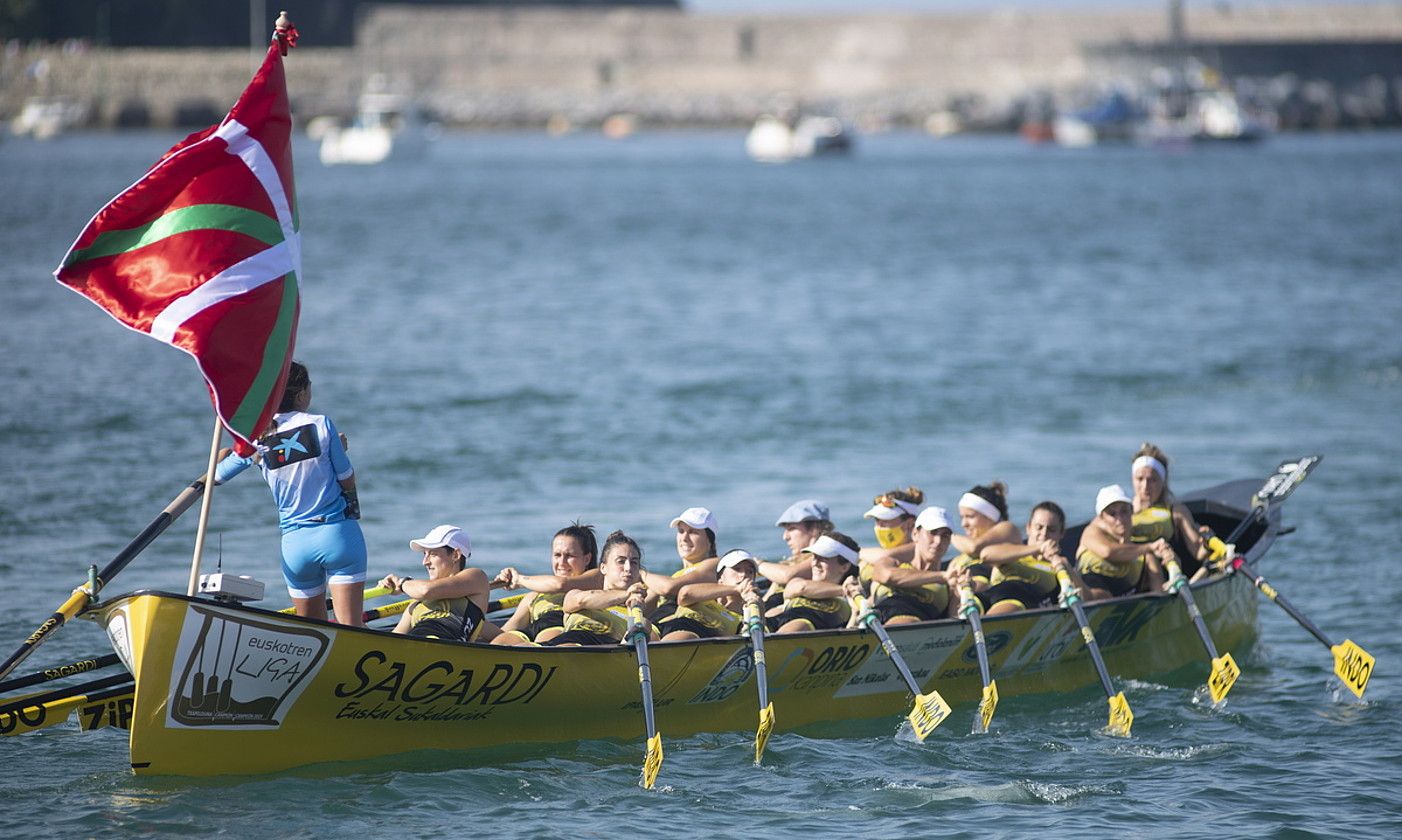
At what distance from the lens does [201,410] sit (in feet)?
84.8

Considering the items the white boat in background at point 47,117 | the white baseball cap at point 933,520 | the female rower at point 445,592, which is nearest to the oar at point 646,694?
the female rower at point 445,592

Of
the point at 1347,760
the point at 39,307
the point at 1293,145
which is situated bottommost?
the point at 1347,760

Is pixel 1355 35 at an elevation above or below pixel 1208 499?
above

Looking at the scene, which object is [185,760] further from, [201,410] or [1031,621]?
[201,410]

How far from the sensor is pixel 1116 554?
14328mm

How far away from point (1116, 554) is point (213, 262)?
7574 millimetres

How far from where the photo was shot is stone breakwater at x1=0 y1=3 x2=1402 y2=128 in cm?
11275

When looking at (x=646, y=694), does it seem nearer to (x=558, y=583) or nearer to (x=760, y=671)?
(x=760, y=671)

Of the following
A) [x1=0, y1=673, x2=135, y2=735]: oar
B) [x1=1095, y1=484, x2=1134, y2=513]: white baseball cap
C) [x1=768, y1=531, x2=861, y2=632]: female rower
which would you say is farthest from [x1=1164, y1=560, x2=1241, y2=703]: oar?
[x1=0, y1=673, x2=135, y2=735]: oar

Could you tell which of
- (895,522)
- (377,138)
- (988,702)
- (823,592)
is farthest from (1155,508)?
(377,138)

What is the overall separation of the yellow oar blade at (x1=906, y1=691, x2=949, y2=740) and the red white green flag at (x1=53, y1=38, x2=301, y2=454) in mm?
5057

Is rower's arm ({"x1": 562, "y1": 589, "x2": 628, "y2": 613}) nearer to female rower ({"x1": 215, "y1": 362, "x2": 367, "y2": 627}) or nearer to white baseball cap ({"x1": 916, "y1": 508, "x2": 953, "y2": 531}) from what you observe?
female rower ({"x1": 215, "y1": 362, "x2": 367, "y2": 627})

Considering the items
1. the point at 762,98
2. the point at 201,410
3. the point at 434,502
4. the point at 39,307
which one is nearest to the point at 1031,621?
the point at 434,502

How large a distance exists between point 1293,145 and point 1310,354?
283ft
